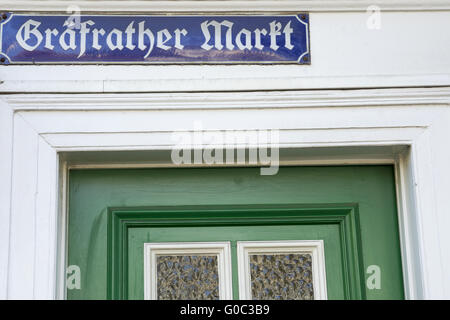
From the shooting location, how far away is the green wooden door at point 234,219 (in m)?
2.86

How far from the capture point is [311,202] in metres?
2.91

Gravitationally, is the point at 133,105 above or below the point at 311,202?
A: above

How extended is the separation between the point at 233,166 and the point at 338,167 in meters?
0.33

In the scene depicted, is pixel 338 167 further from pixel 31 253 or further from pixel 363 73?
pixel 31 253

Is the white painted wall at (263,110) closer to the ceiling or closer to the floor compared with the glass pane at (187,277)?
closer to the ceiling

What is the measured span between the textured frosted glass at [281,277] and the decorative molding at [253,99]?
0.47m

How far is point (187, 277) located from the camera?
288cm

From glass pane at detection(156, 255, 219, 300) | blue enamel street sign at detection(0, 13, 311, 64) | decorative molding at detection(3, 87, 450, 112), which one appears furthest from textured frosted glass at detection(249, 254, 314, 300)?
blue enamel street sign at detection(0, 13, 311, 64)

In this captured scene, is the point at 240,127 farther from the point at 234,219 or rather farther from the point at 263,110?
the point at 234,219

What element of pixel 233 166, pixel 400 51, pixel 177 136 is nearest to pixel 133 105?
pixel 177 136

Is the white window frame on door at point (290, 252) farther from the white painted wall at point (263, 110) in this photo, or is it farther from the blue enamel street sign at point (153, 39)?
the blue enamel street sign at point (153, 39)

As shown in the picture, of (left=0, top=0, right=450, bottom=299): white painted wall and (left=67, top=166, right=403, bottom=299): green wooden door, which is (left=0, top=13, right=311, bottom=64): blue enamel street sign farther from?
(left=67, top=166, right=403, bottom=299): green wooden door

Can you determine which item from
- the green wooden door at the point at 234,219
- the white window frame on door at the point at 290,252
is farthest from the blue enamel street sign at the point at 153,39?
the white window frame on door at the point at 290,252
